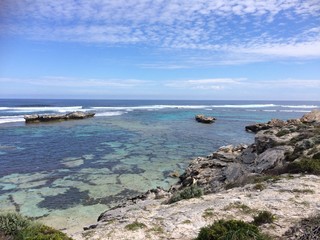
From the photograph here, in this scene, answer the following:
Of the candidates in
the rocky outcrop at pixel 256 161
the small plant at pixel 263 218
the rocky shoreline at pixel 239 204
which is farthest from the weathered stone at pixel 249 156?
the small plant at pixel 263 218

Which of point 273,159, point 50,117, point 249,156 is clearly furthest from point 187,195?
point 50,117

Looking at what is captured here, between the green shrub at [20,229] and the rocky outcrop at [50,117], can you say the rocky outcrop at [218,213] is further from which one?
the rocky outcrop at [50,117]

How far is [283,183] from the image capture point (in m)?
12.0

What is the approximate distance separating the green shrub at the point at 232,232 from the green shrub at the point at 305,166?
26.2ft

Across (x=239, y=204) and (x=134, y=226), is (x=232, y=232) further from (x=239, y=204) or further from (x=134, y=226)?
(x=239, y=204)

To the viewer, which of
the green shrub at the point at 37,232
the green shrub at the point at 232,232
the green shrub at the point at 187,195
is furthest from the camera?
the green shrub at the point at 187,195

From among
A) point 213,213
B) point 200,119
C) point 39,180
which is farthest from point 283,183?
point 200,119

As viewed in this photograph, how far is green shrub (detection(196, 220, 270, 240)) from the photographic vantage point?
656cm

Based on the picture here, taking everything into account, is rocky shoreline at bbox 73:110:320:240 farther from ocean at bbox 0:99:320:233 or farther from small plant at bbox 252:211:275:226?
ocean at bbox 0:99:320:233

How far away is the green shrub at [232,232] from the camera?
21.5 feet

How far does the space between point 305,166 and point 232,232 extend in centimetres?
899

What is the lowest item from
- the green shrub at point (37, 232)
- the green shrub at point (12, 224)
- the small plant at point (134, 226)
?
the small plant at point (134, 226)

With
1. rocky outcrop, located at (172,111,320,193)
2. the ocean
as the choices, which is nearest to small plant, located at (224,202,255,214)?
rocky outcrop, located at (172,111,320,193)

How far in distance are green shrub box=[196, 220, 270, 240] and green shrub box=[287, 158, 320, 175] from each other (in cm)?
799
